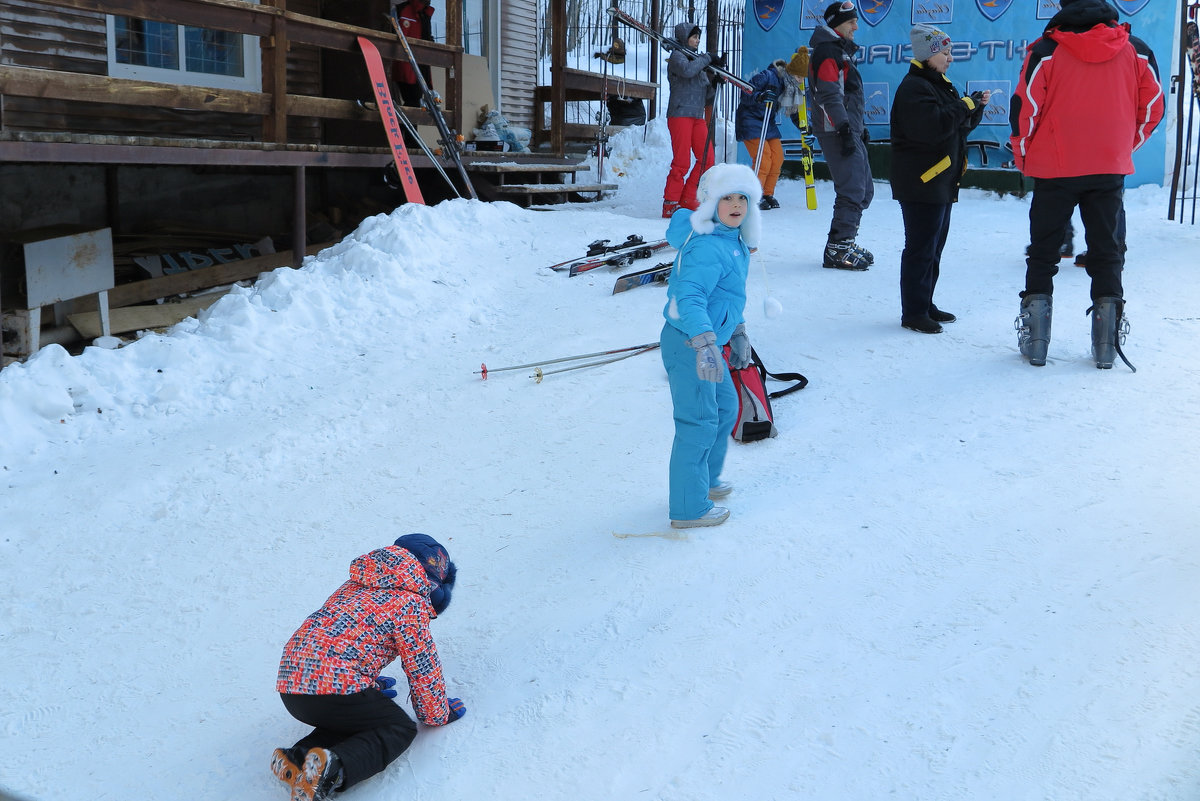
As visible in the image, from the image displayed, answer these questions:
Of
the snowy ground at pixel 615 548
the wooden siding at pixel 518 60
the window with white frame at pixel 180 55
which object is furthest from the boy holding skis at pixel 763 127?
the window with white frame at pixel 180 55

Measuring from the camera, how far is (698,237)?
387 centimetres

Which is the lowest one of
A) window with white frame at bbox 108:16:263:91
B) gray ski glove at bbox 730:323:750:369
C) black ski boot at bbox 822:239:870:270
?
gray ski glove at bbox 730:323:750:369

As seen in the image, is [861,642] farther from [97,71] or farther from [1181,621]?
[97,71]

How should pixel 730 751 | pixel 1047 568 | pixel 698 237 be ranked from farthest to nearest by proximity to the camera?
pixel 698 237 → pixel 1047 568 → pixel 730 751

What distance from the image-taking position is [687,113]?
1002 centimetres

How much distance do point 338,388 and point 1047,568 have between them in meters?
3.99

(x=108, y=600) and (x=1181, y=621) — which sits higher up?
(x=1181, y=621)

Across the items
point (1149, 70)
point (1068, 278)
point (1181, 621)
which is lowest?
point (1181, 621)

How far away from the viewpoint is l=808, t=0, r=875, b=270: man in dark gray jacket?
7.72 m

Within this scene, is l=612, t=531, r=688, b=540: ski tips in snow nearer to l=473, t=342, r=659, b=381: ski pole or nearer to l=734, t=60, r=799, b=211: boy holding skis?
l=473, t=342, r=659, b=381: ski pole

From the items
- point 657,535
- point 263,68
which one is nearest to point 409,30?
point 263,68

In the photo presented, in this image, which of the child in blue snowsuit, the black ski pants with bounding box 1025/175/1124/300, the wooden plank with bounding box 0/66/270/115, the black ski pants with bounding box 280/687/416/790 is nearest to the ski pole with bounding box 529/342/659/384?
the child in blue snowsuit

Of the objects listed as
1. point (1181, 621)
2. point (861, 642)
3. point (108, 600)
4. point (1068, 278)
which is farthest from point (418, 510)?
point (1068, 278)

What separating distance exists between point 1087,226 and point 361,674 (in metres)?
4.60
